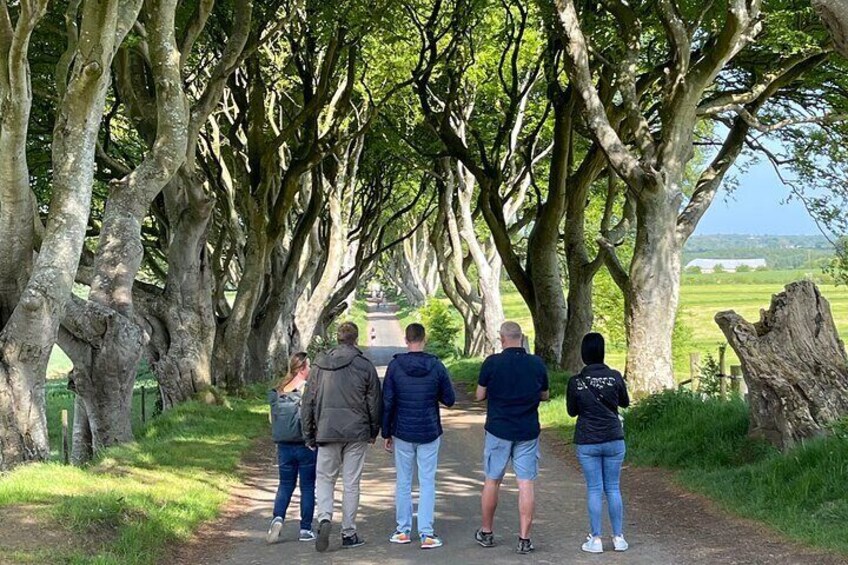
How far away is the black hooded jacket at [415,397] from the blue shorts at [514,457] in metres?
0.48

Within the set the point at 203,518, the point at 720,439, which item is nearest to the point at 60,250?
the point at 203,518

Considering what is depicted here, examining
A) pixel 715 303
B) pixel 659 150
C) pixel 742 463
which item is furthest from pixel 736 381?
pixel 715 303

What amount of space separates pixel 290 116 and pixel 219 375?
7.05m

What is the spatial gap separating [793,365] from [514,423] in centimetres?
357

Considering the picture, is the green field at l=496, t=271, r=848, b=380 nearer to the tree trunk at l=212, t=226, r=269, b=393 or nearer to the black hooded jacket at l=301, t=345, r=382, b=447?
the tree trunk at l=212, t=226, r=269, b=393

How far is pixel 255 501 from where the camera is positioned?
33.2 ft

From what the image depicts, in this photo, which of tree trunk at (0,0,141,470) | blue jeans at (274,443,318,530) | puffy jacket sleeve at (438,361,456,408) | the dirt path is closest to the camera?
the dirt path

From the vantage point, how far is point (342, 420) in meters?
7.69

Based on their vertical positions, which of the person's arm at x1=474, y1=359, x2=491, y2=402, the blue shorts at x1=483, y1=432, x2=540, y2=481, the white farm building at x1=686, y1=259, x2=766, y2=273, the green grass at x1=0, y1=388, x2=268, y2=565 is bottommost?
the green grass at x1=0, y1=388, x2=268, y2=565

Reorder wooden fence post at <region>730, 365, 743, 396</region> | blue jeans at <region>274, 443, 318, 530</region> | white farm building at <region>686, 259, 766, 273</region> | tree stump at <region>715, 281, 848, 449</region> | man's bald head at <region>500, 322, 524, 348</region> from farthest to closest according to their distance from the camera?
1. white farm building at <region>686, 259, 766, 273</region>
2. wooden fence post at <region>730, 365, 743, 396</region>
3. tree stump at <region>715, 281, 848, 449</region>
4. blue jeans at <region>274, 443, 318, 530</region>
5. man's bald head at <region>500, 322, 524, 348</region>

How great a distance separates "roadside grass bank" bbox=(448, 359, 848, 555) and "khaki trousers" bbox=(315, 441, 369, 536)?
3.39 meters

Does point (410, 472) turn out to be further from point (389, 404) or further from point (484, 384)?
point (484, 384)

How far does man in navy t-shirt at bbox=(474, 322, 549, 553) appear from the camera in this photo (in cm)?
741

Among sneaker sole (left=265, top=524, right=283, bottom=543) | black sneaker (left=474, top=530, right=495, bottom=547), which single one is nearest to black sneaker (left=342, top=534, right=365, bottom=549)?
sneaker sole (left=265, top=524, right=283, bottom=543)
